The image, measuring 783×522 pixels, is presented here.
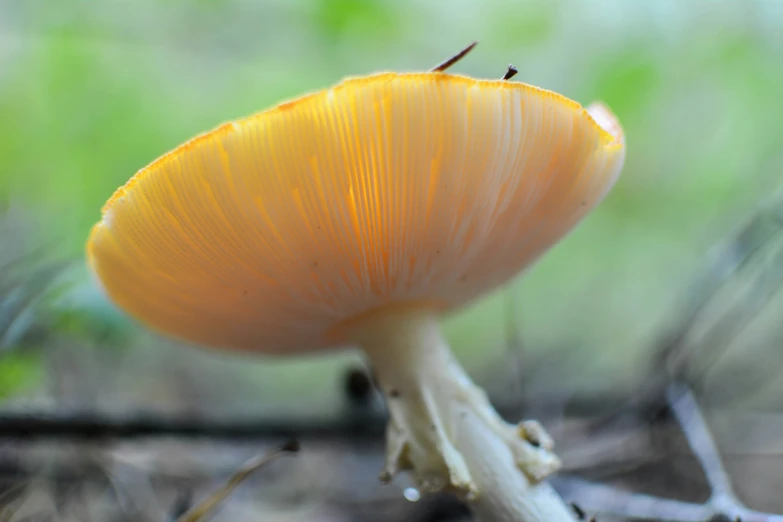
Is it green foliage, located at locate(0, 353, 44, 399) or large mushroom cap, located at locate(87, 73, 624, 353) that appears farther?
green foliage, located at locate(0, 353, 44, 399)

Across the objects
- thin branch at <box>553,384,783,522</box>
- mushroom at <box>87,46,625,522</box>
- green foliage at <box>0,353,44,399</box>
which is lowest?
thin branch at <box>553,384,783,522</box>

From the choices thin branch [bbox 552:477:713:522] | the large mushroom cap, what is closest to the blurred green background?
thin branch [bbox 552:477:713:522]

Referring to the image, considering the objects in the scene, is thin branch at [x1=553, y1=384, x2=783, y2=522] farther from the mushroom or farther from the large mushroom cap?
the large mushroom cap

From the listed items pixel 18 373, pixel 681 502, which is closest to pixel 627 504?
pixel 681 502

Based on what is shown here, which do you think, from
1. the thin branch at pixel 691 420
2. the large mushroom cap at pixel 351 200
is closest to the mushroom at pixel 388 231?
the large mushroom cap at pixel 351 200

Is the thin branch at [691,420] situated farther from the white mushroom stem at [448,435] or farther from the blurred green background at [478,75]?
the blurred green background at [478,75]

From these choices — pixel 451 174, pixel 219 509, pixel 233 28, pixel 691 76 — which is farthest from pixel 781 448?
→ pixel 233 28
